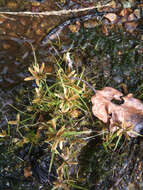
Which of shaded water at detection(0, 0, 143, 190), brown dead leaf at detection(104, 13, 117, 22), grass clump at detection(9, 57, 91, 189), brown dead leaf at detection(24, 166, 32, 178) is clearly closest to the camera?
grass clump at detection(9, 57, 91, 189)

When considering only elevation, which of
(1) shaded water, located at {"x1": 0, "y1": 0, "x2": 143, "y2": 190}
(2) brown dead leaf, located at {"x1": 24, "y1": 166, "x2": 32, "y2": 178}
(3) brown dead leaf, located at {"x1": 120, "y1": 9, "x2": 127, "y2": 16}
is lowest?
(2) brown dead leaf, located at {"x1": 24, "y1": 166, "x2": 32, "y2": 178}

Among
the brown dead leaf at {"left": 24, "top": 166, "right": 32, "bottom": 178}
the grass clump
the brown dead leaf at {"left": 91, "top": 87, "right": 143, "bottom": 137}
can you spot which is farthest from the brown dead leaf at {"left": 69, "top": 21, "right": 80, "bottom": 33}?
the brown dead leaf at {"left": 24, "top": 166, "right": 32, "bottom": 178}

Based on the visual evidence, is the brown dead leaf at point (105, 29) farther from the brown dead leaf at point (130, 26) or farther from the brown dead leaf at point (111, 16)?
the brown dead leaf at point (130, 26)

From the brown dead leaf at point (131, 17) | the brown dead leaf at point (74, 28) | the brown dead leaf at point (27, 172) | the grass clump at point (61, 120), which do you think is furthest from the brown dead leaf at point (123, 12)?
the brown dead leaf at point (27, 172)

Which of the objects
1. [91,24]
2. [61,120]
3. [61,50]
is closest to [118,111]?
[61,120]

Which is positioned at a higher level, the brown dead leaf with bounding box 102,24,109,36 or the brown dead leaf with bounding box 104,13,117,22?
the brown dead leaf with bounding box 104,13,117,22

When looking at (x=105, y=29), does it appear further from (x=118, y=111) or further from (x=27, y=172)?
(x=27, y=172)

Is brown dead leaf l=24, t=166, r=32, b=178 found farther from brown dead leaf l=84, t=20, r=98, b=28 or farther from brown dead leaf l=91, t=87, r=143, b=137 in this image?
brown dead leaf l=84, t=20, r=98, b=28
